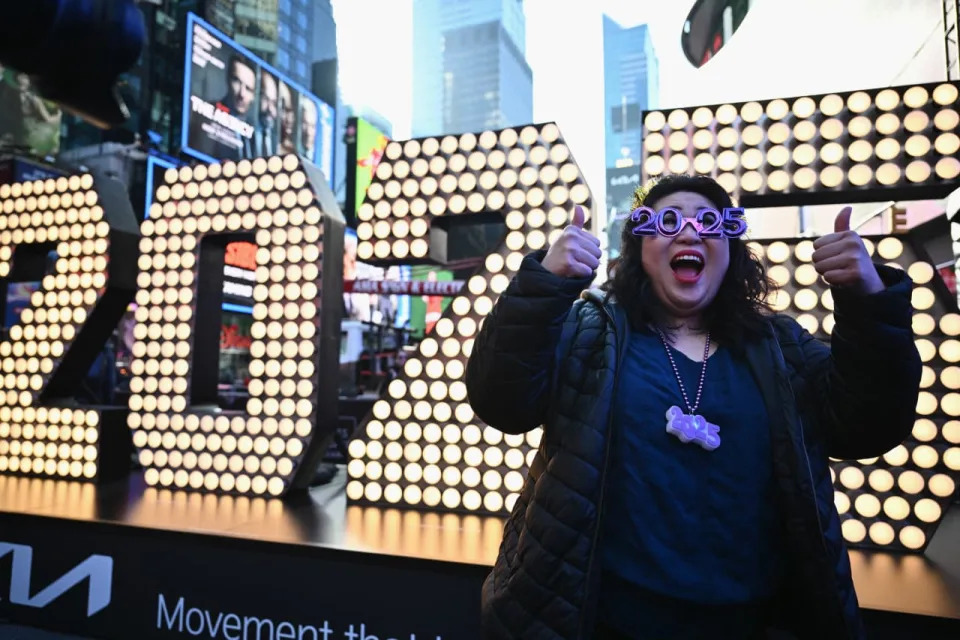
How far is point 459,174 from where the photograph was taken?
3986 mm

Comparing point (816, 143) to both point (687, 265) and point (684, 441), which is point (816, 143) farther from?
point (684, 441)

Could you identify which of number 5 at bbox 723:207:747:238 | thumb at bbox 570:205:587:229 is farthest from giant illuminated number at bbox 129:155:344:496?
number 5 at bbox 723:207:747:238

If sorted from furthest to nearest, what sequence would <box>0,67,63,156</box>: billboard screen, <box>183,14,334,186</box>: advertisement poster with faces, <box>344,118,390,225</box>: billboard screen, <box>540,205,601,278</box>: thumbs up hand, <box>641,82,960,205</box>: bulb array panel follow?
<box>344,118,390,225</box>: billboard screen < <box>0,67,63,156</box>: billboard screen < <box>183,14,334,186</box>: advertisement poster with faces < <box>641,82,960,205</box>: bulb array panel < <box>540,205,601,278</box>: thumbs up hand

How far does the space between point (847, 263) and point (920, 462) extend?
7.63ft

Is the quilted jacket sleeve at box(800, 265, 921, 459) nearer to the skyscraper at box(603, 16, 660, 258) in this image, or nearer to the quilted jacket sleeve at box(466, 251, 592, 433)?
the quilted jacket sleeve at box(466, 251, 592, 433)

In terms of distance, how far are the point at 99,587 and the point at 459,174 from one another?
322 centimetres

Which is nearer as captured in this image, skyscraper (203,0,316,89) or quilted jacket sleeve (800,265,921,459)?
quilted jacket sleeve (800,265,921,459)

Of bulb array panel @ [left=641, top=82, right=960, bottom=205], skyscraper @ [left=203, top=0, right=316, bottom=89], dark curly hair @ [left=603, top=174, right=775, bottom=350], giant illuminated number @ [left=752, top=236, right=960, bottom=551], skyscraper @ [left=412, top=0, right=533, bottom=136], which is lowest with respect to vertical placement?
giant illuminated number @ [left=752, top=236, right=960, bottom=551]

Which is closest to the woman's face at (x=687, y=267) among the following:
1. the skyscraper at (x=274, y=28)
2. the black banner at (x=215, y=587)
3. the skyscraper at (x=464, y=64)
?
the black banner at (x=215, y=587)

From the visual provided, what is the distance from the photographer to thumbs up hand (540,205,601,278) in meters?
1.47

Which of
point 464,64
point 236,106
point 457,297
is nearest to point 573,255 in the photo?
point 457,297

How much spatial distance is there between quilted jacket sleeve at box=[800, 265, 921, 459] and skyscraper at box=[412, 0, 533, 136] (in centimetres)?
4991

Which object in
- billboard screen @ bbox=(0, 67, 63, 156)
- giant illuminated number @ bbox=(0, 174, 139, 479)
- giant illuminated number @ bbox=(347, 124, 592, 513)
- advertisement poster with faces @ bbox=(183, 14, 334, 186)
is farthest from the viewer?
billboard screen @ bbox=(0, 67, 63, 156)

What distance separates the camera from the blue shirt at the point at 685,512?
1352 millimetres
